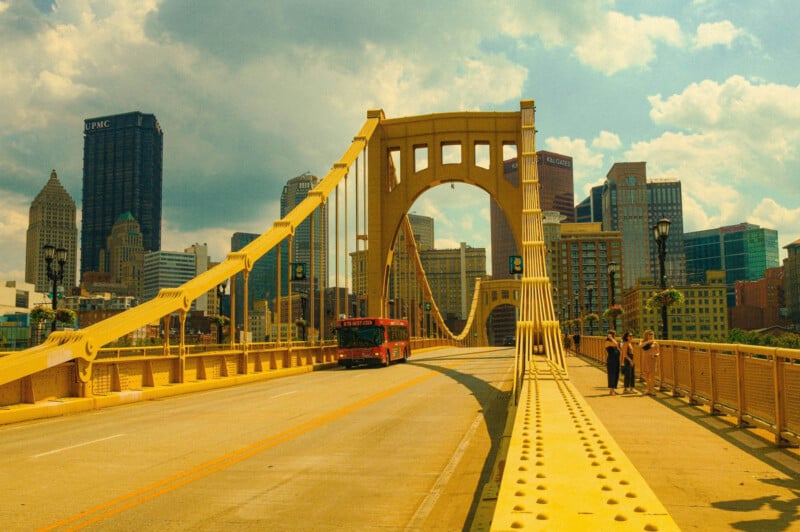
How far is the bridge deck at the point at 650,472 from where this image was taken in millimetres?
3865

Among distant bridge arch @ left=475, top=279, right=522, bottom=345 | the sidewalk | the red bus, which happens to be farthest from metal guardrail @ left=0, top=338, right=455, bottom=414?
distant bridge arch @ left=475, top=279, right=522, bottom=345

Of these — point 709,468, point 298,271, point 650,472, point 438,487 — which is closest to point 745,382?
point 709,468

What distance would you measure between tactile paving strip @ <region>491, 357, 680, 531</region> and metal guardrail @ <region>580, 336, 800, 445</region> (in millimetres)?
4648

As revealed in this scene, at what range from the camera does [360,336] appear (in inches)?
1606

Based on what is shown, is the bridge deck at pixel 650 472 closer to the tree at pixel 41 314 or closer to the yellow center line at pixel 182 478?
the yellow center line at pixel 182 478

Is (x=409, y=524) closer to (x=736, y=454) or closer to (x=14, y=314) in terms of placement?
(x=736, y=454)

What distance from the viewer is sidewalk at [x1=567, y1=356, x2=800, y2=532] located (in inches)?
260

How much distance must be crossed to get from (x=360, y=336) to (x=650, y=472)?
107 feet

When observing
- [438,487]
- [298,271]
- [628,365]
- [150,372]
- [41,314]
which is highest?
[298,271]

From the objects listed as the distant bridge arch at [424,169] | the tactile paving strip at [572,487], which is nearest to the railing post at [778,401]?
the tactile paving strip at [572,487]

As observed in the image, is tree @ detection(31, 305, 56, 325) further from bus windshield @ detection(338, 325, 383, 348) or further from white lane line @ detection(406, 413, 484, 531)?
white lane line @ detection(406, 413, 484, 531)

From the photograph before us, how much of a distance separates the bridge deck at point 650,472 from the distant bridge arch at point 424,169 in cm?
4444

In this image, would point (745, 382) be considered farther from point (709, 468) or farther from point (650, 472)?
point (650, 472)

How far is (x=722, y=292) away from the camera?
17750 cm
